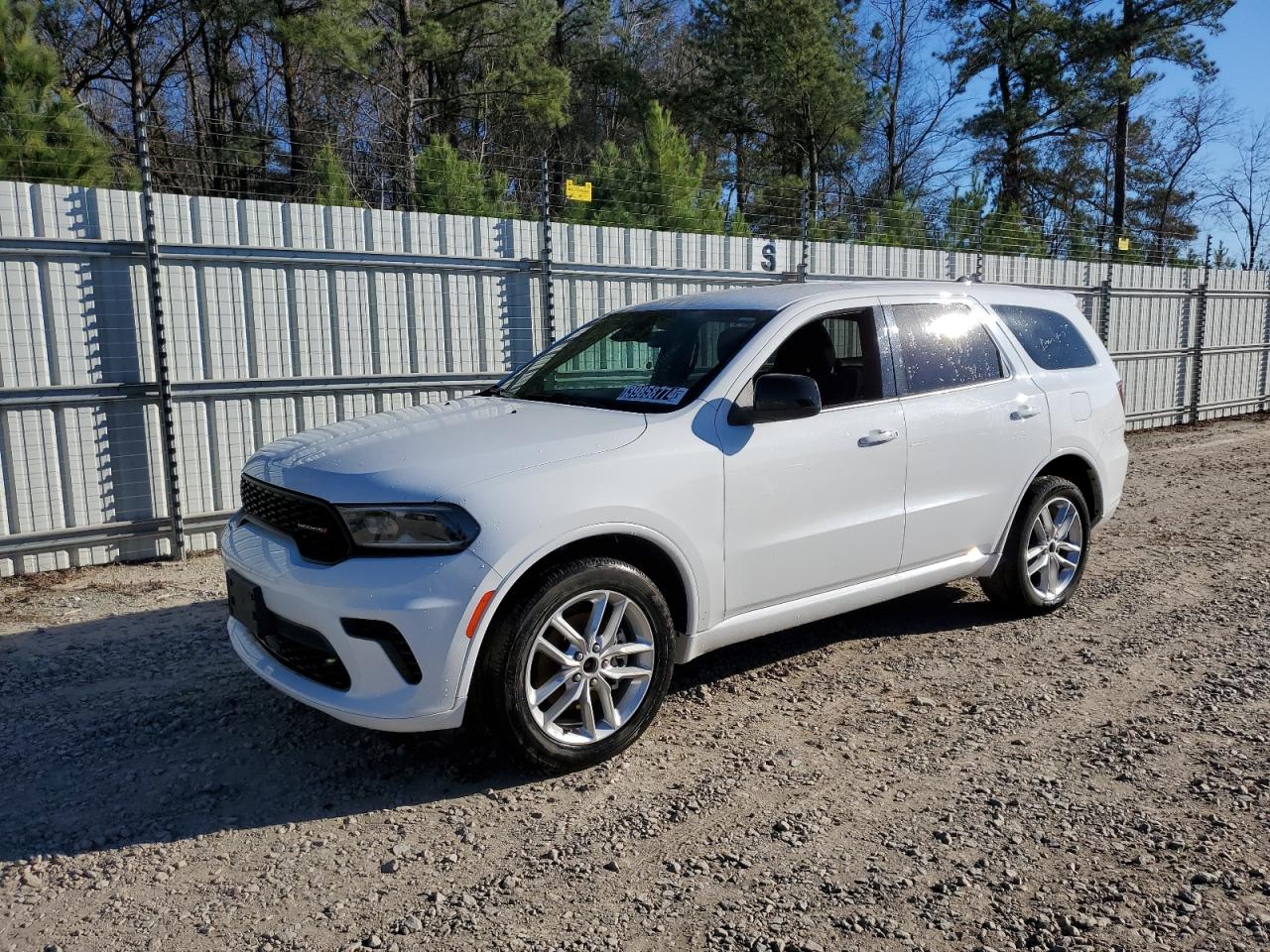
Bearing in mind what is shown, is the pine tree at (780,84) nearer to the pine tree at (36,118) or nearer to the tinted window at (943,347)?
the pine tree at (36,118)

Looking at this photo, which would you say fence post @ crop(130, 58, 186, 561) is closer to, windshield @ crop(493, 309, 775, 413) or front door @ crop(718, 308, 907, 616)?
windshield @ crop(493, 309, 775, 413)

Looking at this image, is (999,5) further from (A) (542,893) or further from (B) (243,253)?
(A) (542,893)

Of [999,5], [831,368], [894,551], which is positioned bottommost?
[894,551]

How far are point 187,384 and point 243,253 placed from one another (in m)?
1.05

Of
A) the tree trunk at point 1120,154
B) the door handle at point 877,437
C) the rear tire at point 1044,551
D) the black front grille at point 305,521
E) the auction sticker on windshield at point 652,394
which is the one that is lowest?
the rear tire at point 1044,551

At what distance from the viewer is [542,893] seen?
9.71ft

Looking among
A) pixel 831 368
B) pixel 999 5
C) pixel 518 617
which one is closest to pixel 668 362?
pixel 831 368

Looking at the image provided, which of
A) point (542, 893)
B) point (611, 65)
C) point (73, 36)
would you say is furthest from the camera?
point (611, 65)

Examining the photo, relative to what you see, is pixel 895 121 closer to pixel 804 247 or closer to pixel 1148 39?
pixel 1148 39

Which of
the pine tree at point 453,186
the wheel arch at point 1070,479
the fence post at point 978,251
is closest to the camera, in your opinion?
the wheel arch at point 1070,479

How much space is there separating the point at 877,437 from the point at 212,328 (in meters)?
5.15

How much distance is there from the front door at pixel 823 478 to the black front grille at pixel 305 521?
1.50m

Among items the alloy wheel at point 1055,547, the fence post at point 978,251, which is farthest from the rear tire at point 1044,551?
the fence post at point 978,251

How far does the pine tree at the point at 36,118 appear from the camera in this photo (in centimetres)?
1134
